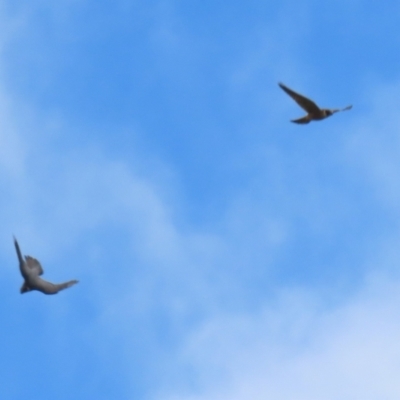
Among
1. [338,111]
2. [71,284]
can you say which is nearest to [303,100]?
[338,111]

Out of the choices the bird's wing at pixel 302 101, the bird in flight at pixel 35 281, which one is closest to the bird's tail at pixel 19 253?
the bird in flight at pixel 35 281

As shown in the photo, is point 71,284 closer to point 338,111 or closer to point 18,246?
point 18,246

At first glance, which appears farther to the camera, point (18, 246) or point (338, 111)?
point (338, 111)

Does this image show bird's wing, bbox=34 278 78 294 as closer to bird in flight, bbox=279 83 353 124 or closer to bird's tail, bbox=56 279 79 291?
bird's tail, bbox=56 279 79 291

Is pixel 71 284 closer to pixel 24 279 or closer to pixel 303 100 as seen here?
pixel 24 279

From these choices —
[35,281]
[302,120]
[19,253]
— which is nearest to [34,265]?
[35,281]

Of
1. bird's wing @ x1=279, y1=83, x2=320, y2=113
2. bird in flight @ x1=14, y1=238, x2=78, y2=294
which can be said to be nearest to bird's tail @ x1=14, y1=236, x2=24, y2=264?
bird in flight @ x1=14, y1=238, x2=78, y2=294

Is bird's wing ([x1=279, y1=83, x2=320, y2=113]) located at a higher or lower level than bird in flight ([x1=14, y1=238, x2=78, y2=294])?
higher
